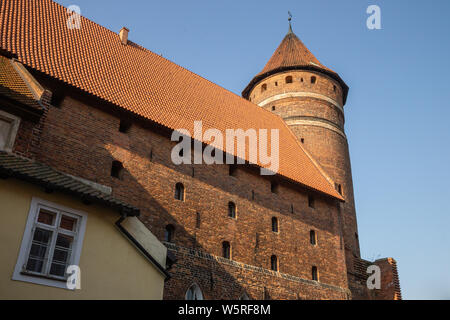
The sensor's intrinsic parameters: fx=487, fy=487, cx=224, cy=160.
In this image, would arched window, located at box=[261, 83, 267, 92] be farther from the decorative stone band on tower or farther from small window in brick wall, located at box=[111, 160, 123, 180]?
small window in brick wall, located at box=[111, 160, 123, 180]

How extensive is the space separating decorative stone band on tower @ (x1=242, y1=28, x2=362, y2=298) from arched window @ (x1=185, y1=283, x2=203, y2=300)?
7.80 meters

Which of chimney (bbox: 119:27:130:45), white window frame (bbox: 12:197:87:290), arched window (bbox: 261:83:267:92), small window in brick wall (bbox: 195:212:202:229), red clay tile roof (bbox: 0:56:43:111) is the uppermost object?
arched window (bbox: 261:83:267:92)

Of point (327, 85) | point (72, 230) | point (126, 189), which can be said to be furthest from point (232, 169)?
point (327, 85)

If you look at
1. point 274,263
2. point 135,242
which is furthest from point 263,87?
point 135,242

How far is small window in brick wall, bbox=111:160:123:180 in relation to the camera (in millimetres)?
12156

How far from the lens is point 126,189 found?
1201 cm

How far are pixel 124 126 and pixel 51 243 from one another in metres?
6.02

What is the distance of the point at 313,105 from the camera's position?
2144 centimetres

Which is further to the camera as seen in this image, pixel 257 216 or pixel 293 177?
pixel 293 177

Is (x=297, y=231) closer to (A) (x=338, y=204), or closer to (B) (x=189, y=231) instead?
(A) (x=338, y=204)

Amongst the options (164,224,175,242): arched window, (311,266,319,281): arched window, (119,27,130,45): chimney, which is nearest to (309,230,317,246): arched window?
(311,266,319,281): arched window

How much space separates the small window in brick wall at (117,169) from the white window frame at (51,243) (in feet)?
14.3
